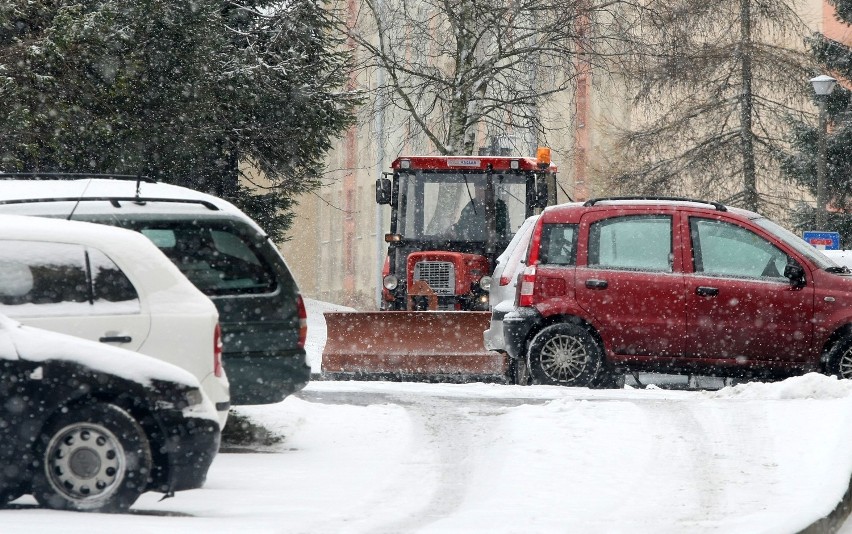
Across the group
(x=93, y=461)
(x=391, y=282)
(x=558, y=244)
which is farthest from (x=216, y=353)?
(x=391, y=282)

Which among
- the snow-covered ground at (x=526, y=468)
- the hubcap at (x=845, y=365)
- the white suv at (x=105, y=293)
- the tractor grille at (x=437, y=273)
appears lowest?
the snow-covered ground at (x=526, y=468)

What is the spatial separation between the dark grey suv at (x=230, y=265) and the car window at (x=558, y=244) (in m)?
4.51

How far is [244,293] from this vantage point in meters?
11.1

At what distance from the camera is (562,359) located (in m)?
15.3

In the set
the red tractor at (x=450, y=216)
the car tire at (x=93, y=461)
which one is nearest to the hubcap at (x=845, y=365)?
the red tractor at (x=450, y=216)

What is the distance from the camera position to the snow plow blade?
17844 mm

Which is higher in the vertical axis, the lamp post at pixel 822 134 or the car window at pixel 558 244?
the lamp post at pixel 822 134

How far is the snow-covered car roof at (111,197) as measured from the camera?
1091 centimetres

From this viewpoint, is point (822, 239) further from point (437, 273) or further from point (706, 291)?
point (706, 291)

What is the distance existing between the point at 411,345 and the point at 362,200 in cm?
4958

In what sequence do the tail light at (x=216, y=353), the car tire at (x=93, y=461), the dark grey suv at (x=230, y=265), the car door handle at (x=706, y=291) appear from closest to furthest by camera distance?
the car tire at (x=93, y=461) → the tail light at (x=216, y=353) → the dark grey suv at (x=230, y=265) → the car door handle at (x=706, y=291)

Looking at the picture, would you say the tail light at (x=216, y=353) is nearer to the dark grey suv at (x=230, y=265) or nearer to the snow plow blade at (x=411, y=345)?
the dark grey suv at (x=230, y=265)

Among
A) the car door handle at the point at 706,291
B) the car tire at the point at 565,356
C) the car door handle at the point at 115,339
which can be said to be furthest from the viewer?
the car tire at the point at 565,356

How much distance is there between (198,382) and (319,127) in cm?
2281
